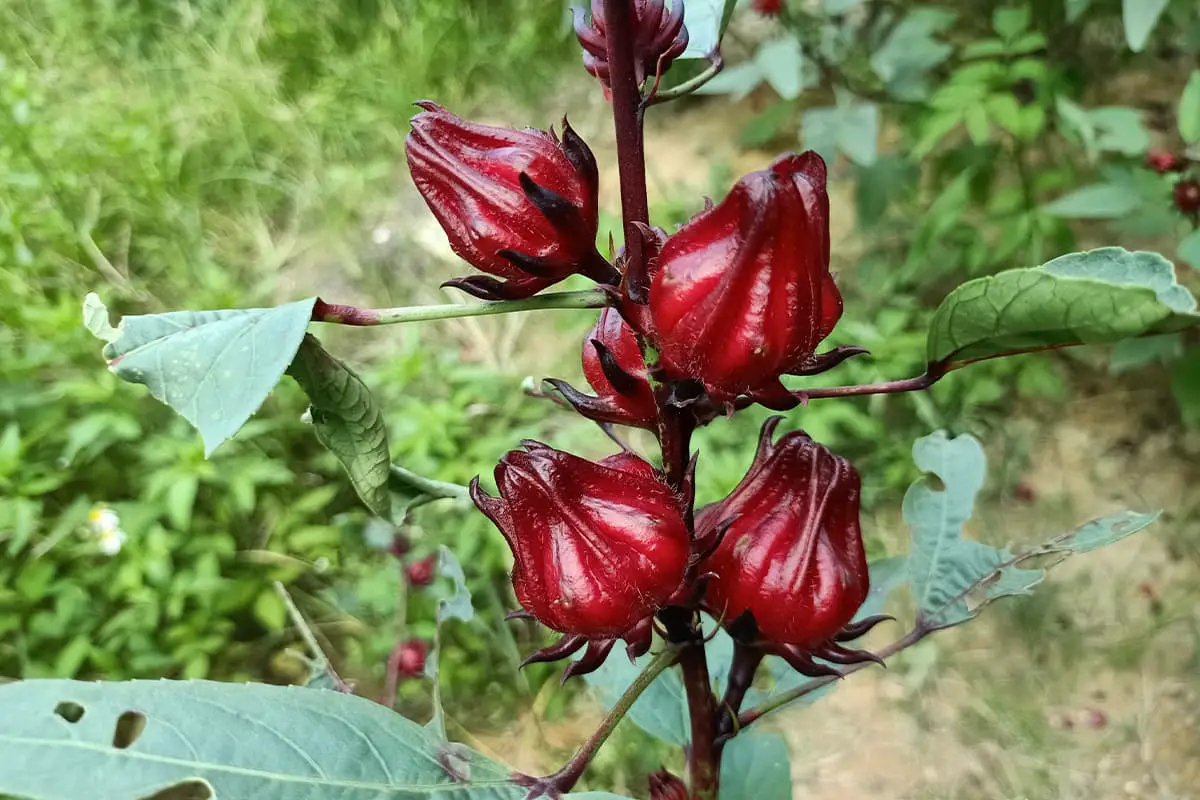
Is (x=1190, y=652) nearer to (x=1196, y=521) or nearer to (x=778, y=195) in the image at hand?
(x=1196, y=521)

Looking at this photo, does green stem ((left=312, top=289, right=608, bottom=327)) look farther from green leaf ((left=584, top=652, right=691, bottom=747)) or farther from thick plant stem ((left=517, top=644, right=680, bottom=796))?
green leaf ((left=584, top=652, right=691, bottom=747))

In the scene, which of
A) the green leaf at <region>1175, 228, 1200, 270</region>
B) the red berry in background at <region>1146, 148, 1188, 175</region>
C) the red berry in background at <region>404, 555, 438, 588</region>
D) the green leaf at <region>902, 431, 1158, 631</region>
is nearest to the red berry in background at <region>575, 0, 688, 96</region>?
the green leaf at <region>902, 431, 1158, 631</region>

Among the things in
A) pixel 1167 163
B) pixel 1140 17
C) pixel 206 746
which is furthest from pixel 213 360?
pixel 1167 163

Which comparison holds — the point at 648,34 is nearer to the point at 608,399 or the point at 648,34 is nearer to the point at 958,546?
the point at 608,399

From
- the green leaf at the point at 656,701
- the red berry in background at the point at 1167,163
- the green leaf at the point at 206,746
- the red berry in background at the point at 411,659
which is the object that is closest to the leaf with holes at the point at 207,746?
the green leaf at the point at 206,746

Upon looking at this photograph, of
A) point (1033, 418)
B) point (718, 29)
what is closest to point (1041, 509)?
point (1033, 418)
